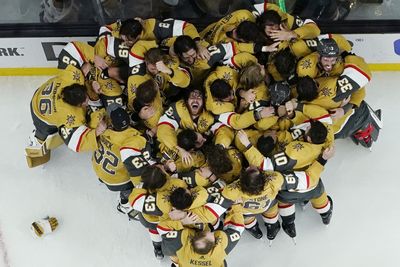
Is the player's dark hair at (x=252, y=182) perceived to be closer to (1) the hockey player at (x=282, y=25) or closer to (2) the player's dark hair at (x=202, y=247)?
(2) the player's dark hair at (x=202, y=247)

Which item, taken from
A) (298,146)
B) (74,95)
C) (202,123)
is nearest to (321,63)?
(298,146)

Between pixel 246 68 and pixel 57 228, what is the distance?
4.68 ft

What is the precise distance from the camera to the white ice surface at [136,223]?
3986mm

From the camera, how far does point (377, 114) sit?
419cm

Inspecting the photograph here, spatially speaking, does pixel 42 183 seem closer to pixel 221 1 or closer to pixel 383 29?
pixel 221 1

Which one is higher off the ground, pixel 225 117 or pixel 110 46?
pixel 110 46

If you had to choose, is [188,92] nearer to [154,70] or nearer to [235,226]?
[154,70]

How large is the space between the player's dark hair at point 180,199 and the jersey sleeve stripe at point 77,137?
24.1 inches

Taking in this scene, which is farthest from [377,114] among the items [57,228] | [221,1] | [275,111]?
[57,228]

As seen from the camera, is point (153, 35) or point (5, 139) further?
point (5, 139)

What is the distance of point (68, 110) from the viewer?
369cm

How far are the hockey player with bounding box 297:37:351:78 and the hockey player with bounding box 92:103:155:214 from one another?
93 cm

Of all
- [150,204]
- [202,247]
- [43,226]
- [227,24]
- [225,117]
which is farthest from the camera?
[43,226]

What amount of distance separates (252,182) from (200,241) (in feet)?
1.22
